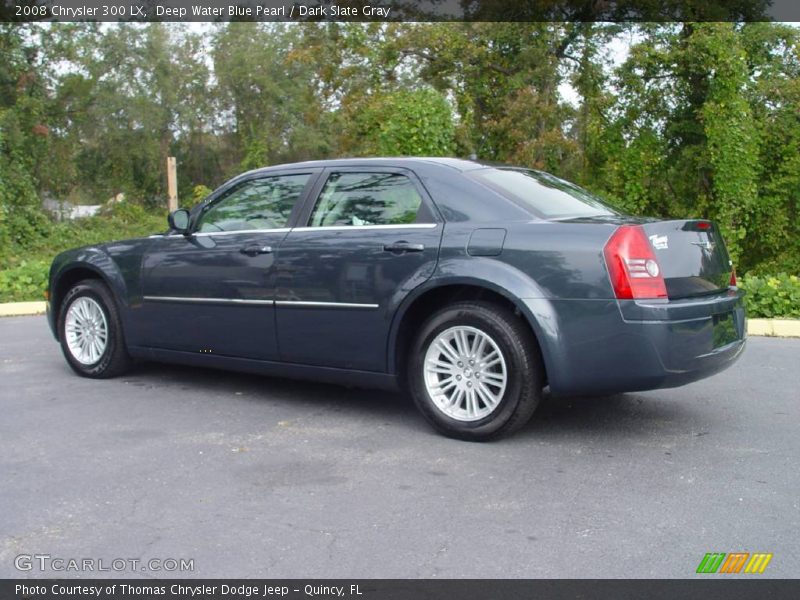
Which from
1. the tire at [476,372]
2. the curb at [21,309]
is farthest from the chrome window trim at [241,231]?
the curb at [21,309]

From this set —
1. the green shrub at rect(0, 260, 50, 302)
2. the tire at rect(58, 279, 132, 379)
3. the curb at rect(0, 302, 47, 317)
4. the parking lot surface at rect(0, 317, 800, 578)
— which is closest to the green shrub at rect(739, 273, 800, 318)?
the parking lot surface at rect(0, 317, 800, 578)

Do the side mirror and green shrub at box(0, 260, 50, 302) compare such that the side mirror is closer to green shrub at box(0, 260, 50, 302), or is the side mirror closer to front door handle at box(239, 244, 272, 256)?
front door handle at box(239, 244, 272, 256)

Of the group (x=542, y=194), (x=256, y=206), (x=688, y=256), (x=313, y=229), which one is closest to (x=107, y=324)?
(x=256, y=206)

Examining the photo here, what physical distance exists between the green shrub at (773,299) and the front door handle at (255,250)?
20.3 ft

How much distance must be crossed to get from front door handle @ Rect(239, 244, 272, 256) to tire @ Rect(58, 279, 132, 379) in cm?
141

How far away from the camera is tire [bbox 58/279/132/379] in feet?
21.7

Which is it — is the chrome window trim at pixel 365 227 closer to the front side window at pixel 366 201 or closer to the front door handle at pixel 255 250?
the front side window at pixel 366 201

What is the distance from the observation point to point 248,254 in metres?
5.77

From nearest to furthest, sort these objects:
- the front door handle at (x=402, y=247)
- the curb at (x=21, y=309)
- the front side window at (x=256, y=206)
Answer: the front door handle at (x=402, y=247) → the front side window at (x=256, y=206) → the curb at (x=21, y=309)

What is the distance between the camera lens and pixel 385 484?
4199mm

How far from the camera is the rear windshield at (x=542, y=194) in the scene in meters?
5.11

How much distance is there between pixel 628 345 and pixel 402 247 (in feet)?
4.64
